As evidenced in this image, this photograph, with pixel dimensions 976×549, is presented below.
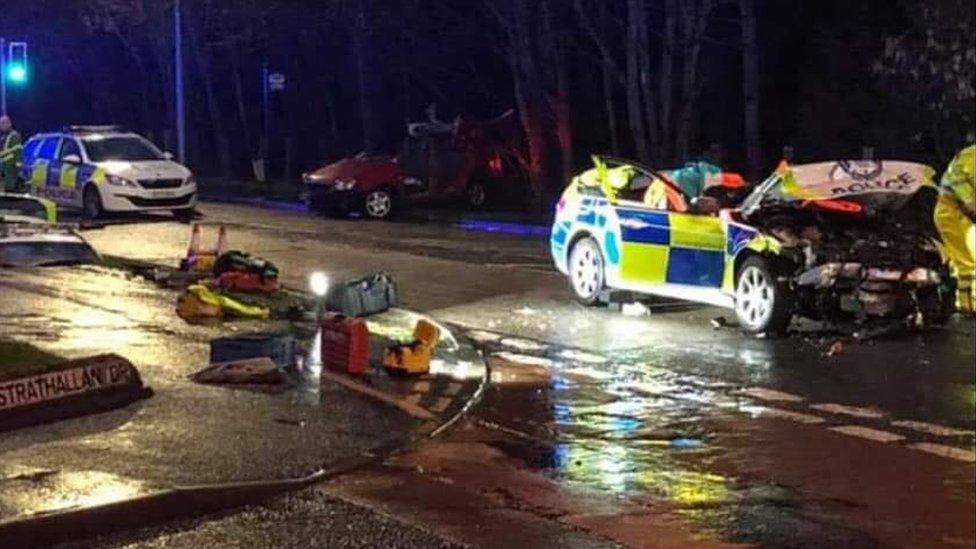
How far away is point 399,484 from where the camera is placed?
857cm

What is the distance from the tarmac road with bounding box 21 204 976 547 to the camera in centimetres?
775

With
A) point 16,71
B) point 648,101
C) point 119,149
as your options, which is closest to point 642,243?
point 648,101

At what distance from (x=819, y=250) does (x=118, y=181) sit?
16775 mm

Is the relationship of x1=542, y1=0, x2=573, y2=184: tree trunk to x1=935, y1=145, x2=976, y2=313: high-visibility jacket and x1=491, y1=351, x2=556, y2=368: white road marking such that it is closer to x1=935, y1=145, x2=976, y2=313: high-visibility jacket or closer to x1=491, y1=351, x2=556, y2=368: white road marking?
x1=935, y1=145, x2=976, y2=313: high-visibility jacket

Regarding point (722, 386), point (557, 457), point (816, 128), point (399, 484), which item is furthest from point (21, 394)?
point (816, 128)

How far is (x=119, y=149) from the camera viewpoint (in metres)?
29.5

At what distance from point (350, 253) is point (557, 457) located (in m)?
13.2

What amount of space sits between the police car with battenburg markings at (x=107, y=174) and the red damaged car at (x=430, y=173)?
270cm

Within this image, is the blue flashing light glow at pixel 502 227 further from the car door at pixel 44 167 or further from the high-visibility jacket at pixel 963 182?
the high-visibility jacket at pixel 963 182

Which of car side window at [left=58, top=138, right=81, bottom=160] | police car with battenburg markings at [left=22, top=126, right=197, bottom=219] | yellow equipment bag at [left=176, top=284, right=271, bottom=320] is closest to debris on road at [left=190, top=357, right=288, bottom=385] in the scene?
yellow equipment bag at [left=176, top=284, right=271, bottom=320]

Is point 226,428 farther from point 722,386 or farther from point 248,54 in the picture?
point 248,54

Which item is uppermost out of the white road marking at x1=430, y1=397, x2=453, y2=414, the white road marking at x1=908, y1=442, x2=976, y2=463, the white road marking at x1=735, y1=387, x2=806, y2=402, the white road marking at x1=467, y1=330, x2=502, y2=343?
the white road marking at x1=467, y1=330, x2=502, y2=343

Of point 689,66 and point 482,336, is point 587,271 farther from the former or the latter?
point 689,66

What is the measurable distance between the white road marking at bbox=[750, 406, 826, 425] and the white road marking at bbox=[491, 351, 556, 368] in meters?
2.44
